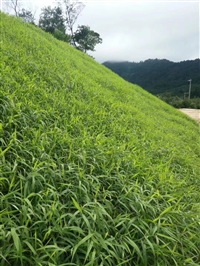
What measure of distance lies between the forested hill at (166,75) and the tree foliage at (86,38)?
11.9 metres

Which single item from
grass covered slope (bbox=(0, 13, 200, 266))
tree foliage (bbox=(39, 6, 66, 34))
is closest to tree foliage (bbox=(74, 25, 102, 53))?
tree foliage (bbox=(39, 6, 66, 34))

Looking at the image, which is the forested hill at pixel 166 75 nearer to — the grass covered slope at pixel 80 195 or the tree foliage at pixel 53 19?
the tree foliage at pixel 53 19

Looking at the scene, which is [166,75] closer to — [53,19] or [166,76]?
[166,76]

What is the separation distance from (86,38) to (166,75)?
18072 millimetres

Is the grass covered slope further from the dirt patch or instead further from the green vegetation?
the green vegetation

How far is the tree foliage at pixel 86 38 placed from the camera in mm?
21234

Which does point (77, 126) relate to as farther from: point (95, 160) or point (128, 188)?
point (128, 188)

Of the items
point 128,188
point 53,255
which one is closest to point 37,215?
point 53,255

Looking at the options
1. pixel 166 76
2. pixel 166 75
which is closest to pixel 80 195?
pixel 166 76

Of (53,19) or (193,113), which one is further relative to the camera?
(53,19)

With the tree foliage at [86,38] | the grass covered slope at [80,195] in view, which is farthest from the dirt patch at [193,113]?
the tree foliage at [86,38]

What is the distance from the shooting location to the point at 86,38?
21.3 metres

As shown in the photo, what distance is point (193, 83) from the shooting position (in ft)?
96.2

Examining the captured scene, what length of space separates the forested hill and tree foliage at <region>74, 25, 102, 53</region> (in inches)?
467
